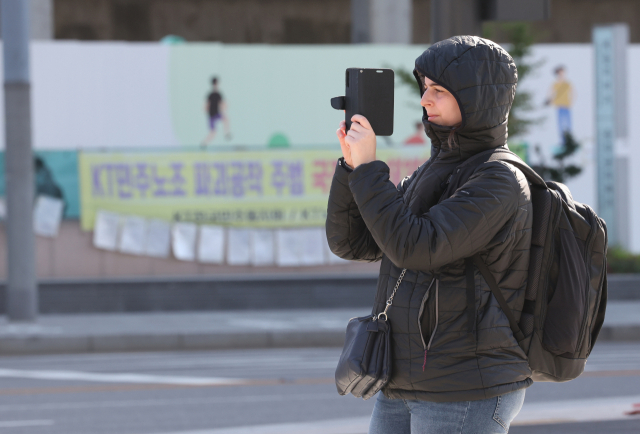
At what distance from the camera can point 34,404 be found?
726cm

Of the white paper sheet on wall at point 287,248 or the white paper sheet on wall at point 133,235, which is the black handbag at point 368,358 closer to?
the white paper sheet on wall at point 287,248

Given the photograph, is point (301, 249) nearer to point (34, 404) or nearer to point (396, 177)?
point (396, 177)

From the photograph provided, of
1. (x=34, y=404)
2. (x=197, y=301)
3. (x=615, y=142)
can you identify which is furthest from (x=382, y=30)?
(x=34, y=404)

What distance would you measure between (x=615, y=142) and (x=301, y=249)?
18.8 feet

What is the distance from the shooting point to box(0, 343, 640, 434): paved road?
5.75 m


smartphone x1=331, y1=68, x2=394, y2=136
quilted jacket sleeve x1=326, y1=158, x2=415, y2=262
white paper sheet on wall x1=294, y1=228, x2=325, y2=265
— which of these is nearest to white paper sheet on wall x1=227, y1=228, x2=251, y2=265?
white paper sheet on wall x1=294, y1=228, x2=325, y2=265

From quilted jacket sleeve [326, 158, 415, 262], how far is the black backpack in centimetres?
28

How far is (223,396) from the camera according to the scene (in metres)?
7.48

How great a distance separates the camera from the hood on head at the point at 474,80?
230cm

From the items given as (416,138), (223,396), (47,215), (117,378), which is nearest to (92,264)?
(47,215)

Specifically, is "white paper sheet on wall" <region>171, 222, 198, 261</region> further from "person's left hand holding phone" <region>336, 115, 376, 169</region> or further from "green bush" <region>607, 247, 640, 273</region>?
"person's left hand holding phone" <region>336, 115, 376, 169</region>

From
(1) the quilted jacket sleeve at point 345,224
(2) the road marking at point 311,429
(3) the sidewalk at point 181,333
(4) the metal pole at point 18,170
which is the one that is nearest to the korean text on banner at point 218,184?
(4) the metal pole at point 18,170

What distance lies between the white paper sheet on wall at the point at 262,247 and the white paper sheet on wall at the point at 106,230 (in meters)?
2.12

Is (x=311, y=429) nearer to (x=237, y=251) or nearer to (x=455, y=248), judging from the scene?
(x=455, y=248)
